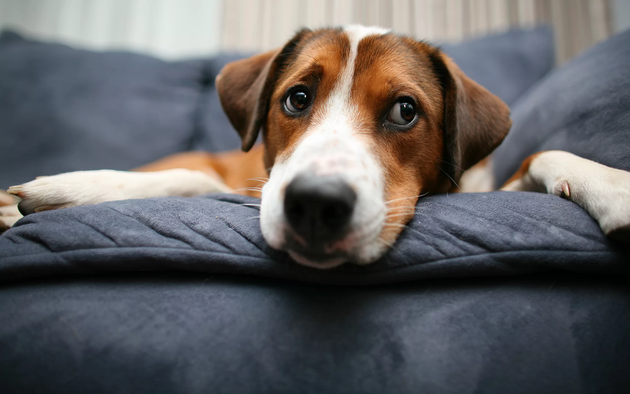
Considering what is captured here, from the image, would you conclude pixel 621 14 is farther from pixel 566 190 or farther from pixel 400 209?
pixel 400 209

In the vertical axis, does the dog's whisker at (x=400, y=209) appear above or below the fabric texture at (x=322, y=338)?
above

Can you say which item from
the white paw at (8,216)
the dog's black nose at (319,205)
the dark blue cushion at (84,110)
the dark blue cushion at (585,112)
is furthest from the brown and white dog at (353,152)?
the dark blue cushion at (84,110)

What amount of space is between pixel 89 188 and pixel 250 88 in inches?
32.1

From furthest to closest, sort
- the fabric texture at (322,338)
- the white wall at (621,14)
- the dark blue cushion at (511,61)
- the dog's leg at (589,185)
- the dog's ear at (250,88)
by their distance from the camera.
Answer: the white wall at (621,14) → the dark blue cushion at (511,61) → the dog's ear at (250,88) → the dog's leg at (589,185) → the fabric texture at (322,338)

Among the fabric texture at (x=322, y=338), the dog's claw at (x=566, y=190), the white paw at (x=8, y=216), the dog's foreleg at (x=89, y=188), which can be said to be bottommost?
the fabric texture at (x=322, y=338)

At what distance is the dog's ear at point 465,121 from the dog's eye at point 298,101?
1.97ft

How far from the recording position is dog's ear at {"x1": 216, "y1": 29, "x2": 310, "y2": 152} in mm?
1534

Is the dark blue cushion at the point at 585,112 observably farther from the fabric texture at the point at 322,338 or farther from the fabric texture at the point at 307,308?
the fabric texture at the point at 322,338

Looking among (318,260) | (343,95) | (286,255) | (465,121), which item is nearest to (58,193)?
(286,255)

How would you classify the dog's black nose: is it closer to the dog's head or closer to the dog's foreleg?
the dog's head

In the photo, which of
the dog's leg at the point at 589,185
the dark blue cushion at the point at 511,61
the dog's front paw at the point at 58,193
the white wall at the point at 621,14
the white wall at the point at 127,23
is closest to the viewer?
the dog's leg at the point at 589,185

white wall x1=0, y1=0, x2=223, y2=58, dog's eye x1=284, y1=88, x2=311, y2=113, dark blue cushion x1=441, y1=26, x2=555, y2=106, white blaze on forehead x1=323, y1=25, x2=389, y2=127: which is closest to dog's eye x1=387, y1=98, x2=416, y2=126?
white blaze on forehead x1=323, y1=25, x2=389, y2=127

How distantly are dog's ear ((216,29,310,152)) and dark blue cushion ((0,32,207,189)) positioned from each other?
5.12ft

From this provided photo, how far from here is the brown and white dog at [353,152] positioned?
2.83 ft
